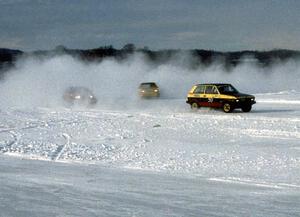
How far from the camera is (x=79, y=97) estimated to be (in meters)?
34.5

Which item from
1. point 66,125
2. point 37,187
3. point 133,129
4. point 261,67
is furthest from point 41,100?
point 261,67

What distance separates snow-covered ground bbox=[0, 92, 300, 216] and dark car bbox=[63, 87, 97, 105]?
39.9 feet

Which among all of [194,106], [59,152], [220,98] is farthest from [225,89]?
[59,152]

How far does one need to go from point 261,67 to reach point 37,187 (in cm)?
7838

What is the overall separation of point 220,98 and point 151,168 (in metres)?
16.3

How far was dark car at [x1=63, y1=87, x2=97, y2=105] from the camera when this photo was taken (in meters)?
34.1

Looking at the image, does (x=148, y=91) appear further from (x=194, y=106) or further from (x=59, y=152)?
(x=59, y=152)

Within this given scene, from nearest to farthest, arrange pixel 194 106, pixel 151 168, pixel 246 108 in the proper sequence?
pixel 151 168, pixel 246 108, pixel 194 106

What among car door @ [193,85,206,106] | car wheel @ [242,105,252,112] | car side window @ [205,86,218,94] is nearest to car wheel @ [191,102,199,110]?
car door @ [193,85,206,106]

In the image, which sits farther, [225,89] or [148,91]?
[148,91]

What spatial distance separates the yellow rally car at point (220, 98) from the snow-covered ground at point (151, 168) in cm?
484

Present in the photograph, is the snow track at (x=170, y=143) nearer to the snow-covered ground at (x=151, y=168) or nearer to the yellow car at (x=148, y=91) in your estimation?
the snow-covered ground at (x=151, y=168)

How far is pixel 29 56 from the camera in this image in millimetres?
60656

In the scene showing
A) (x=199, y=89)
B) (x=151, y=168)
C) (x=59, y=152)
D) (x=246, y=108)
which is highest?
(x=199, y=89)
